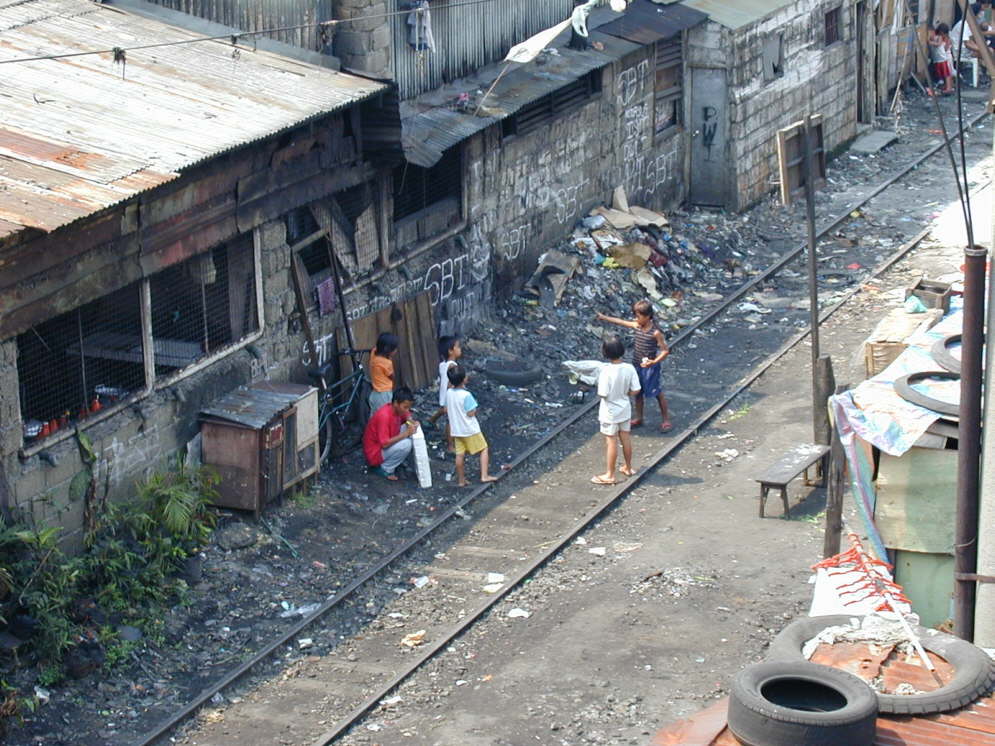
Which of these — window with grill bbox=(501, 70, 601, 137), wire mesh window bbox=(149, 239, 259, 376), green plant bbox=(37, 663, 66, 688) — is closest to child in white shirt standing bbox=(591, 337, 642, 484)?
wire mesh window bbox=(149, 239, 259, 376)

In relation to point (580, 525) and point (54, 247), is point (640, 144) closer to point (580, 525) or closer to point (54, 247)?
point (580, 525)

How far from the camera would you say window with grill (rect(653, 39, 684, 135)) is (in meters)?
21.8

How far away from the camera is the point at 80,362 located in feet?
38.8

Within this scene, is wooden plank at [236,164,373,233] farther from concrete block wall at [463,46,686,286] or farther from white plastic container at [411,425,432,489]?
concrete block wall at [463,46,686,286]

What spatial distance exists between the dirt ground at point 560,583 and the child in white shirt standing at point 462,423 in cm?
32

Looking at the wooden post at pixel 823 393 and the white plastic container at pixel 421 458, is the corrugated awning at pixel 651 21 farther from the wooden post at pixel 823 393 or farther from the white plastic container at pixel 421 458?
the white plastic container at pixel 421 458

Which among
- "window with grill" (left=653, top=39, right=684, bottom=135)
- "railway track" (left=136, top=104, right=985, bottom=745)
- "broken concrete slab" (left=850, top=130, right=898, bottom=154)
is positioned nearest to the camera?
"railway track" (left=136, top=104, right=985, bottom=745)

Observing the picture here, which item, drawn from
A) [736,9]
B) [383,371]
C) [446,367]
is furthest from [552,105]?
[383,371]

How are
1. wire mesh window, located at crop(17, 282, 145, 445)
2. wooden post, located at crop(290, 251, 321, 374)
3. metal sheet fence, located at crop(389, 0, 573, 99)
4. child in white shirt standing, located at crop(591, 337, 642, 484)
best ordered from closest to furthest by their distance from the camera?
wire mesh window, located at crop(17, 282, 145, 445)
child in white shirt standing, located at crop(591, 337, 642, 484)
wooden post, located at crop(290, 251, 321, 374)
metal sheet fence, located at crop(389, 0, 573, 99)

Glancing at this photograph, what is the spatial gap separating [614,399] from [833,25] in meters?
14.2

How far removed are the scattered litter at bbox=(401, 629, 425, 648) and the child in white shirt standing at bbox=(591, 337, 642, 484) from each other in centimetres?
328

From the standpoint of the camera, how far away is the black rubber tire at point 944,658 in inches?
277

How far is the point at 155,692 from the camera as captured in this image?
10812 mm

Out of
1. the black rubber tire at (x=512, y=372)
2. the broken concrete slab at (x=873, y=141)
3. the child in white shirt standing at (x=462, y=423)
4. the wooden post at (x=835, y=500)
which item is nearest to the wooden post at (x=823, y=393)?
the wooden post at (x=835, y=500)
